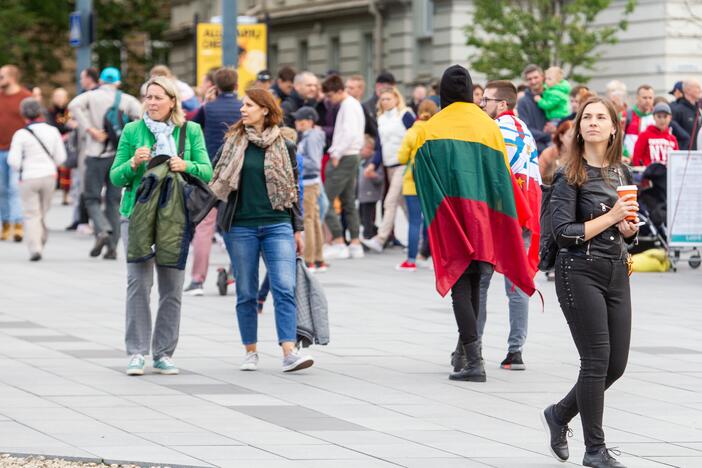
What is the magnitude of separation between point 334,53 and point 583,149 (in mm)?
43009

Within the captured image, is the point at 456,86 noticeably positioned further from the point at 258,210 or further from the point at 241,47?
the point at 241,47

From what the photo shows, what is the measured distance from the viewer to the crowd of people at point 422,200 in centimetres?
719

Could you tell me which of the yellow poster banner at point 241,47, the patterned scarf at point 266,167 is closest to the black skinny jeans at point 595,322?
the patterned scarf at point 266,167

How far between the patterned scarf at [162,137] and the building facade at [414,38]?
20245mm

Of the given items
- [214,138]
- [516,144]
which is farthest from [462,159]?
[214,138]

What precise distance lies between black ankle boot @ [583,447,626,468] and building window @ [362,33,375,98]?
40778 mm

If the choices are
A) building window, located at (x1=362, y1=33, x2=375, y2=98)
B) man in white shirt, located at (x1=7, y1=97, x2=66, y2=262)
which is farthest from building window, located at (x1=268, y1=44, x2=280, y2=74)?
man in white shirt, located at (x1=7, y1=97, x2=66, y2=262)

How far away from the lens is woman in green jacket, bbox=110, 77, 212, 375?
1005 cm

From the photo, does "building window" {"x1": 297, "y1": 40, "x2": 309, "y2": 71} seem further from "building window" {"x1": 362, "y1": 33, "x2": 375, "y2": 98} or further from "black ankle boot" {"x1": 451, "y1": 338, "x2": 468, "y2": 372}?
"black ankle boot" {"x1": 451, "y1": 338, "x2": 468, "y2": 372}

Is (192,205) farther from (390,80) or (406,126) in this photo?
(390,80)

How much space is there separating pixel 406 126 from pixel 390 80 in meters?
1.41

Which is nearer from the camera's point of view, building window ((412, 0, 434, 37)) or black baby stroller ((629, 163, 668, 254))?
black baby stroller ((629, 163, 668, 254))

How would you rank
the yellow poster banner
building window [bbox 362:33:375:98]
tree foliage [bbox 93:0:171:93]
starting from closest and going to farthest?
the yellow poster banner
building window [bbox 362:33:375:98]
tree foliage [bbox 93:0:171:93]

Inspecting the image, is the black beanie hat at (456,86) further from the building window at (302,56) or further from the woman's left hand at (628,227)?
the building window at (302,56)
